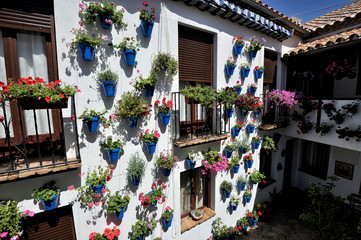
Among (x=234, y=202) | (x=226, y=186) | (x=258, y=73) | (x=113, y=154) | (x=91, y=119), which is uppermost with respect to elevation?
(x=258, y=73)

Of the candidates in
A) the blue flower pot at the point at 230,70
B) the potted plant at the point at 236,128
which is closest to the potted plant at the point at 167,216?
the potted plant at the point at 236,128

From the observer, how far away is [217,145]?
5375 millimetres

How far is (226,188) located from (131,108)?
4.19 metres

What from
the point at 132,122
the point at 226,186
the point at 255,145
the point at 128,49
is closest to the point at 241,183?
the point at 226,186

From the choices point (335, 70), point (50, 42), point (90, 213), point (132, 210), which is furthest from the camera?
point (335, 70)

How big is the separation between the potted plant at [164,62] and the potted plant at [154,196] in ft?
9.76

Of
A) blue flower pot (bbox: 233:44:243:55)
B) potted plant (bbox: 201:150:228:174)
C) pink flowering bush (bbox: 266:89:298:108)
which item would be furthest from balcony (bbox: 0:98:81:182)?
pink flowering bush (bbox: 266:89:298:108)

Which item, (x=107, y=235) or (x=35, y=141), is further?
(x=107, y=235)

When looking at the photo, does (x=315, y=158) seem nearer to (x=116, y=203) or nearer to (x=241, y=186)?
(x=241, y=186)

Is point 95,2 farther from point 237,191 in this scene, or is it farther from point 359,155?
point 359,155

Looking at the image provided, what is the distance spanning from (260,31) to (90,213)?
7.78 metres

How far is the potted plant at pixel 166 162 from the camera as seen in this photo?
414 cm

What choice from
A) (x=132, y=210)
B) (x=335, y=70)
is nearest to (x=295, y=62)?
(x=335, y=70)

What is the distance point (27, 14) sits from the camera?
2939 millimetres
